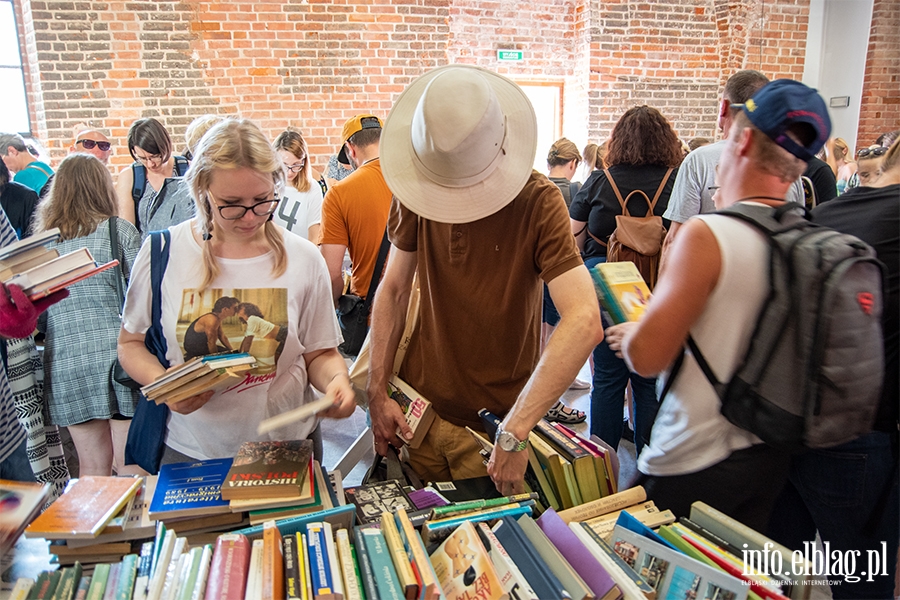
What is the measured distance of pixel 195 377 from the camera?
4.42ft

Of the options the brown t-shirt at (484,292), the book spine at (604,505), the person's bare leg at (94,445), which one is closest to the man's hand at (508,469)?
the book spine at (604,505)

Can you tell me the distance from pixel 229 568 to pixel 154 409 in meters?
0.75

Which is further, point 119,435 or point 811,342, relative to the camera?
point 119,435

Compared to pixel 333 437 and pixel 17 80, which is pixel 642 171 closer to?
pixel 333 437

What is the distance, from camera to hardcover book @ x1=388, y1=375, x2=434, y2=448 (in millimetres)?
1720

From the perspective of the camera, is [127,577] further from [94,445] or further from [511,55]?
[511,55]

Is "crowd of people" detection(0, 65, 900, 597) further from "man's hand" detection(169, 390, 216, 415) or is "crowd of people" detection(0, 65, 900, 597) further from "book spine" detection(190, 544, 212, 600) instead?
"book spine" detection(190, 544, 212, 600)

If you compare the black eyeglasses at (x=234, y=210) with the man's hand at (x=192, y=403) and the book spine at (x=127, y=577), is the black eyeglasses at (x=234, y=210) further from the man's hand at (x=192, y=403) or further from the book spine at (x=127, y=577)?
the book spine at (x=127, y=577)

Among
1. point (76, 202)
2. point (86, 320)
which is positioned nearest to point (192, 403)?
point (86, 320)

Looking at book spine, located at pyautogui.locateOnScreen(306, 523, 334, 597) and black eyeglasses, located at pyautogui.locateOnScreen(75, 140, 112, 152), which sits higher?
black eyeglasses, located at pyautogui.locateOnScreen(75, 140, 112, 152)

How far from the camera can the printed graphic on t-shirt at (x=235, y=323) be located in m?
1.54

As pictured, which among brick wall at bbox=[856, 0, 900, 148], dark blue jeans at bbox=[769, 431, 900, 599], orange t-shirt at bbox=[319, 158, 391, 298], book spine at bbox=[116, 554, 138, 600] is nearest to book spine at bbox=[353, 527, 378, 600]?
book spine at bbox=[116, 554, 138, 600]

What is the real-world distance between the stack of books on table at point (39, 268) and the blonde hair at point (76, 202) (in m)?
1.41

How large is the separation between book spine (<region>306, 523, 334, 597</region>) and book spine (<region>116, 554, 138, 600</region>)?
308 mm
